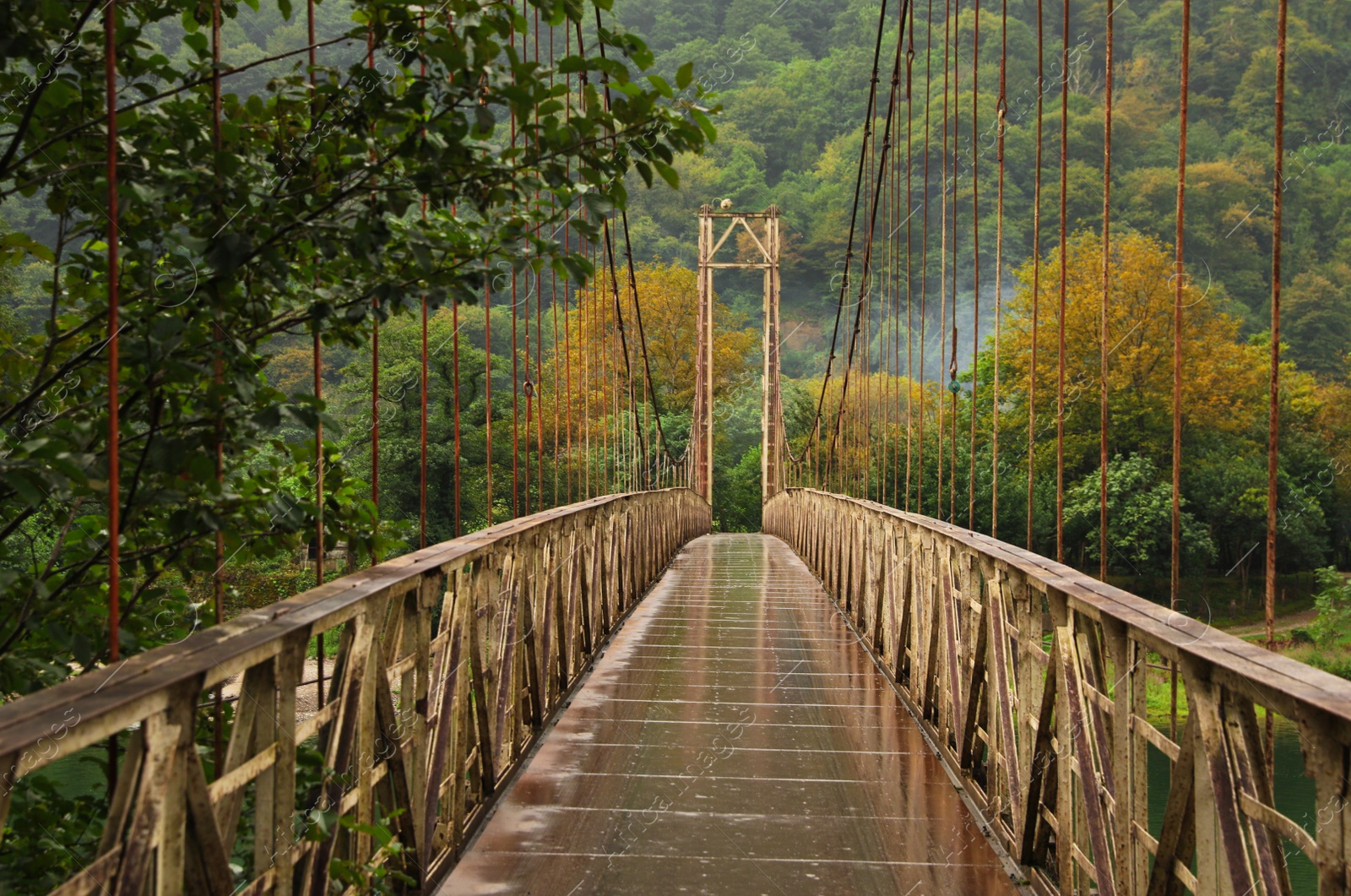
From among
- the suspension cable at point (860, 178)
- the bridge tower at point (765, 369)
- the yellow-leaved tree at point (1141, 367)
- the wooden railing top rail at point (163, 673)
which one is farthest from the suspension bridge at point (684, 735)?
the yellow-leaved tree at point (1141, 367)

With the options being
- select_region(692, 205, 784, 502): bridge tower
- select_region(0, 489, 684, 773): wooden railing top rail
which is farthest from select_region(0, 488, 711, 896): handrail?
select_region(692, 205, 784, 502): bridge tower

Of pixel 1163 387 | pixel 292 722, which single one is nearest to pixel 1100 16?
pixel 1163 387

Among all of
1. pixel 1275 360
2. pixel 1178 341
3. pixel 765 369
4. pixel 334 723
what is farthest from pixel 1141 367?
pixel 334 723

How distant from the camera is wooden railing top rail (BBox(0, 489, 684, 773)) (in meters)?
1.02

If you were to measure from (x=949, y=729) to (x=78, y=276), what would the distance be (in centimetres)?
262

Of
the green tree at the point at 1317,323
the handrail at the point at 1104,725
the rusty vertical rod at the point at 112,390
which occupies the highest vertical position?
the green tree at the point at 1317,323

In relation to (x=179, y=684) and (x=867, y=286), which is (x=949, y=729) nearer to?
(x=179, y=684)

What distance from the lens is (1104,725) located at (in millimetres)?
1927

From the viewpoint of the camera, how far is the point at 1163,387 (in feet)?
64.6

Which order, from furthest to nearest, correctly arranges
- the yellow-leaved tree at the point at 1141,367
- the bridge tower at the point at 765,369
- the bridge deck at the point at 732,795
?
the bridge tower at the point at 765,369 → the yellow-leaved tree at the point at 1141,367 → the bridge deck at the point at 732,795

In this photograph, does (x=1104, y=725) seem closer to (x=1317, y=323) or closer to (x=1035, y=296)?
(x=1035, y=296)

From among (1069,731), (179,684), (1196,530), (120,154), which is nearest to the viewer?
(179,684)

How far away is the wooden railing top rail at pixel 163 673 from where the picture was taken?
1021 millimetres

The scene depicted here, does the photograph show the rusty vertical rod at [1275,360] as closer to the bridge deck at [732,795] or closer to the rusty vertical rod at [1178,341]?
the rusty vertical rod at [1178,341]
